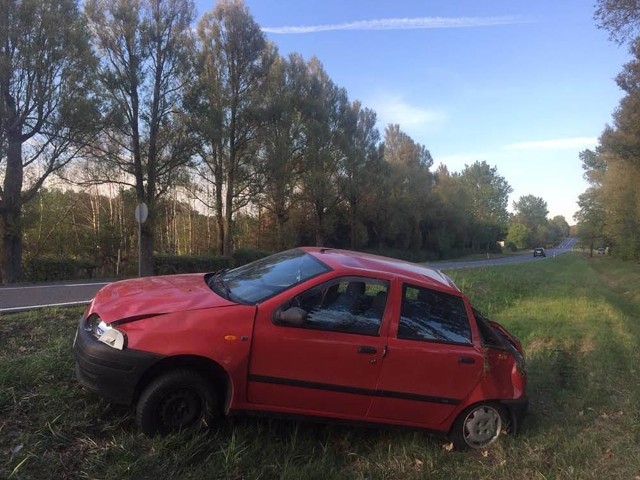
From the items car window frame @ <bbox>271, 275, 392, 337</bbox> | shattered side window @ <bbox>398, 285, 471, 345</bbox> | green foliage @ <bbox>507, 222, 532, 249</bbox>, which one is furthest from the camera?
green foliage @ <bbox>507, 222, 532, 249</bbox>

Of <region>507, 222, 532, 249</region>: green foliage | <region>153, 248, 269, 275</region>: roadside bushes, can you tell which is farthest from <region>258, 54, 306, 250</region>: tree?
<region>507, 222, 532, 249</region>: green foliage

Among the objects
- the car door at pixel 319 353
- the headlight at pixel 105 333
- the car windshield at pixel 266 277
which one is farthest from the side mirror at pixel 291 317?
the headlight at pixel 105 333

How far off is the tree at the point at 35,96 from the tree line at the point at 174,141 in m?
0.04

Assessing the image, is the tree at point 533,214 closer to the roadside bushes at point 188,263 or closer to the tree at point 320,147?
the tree at point 320,147

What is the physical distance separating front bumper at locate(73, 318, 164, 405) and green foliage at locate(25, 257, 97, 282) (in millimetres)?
17800

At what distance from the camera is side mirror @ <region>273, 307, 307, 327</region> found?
416 cm

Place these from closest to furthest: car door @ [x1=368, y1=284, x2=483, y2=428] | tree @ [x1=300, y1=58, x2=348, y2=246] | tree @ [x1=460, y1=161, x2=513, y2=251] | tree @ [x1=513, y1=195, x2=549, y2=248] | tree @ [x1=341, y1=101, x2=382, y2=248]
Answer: car door @ [x1=368, y1=284, x2=483, y2=428] < tree @ [x1=300, y1=58, x2=348, y2=246] < tree @ [x1=341, y1=101, x2=382, y2=248] < tree @ [x1=460, y1=161, x2=513, y2=251] < tree @ [x1=513, y1=195, x2=549, y2=248]

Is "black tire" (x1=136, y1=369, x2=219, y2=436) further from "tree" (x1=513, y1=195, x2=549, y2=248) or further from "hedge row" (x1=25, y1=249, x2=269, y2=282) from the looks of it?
"tree" (x1=513, y1=195, x2=549, y2=248)

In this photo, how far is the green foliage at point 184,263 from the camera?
2431 centimetres

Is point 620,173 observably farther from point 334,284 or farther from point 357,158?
point 334,284

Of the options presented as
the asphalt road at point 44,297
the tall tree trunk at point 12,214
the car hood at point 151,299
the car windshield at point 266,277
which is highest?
the tall tree trunk at point 12,214

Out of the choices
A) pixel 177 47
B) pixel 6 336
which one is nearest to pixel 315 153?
pixel 177 47

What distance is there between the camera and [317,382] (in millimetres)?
4277

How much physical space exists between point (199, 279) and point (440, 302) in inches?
95.1
